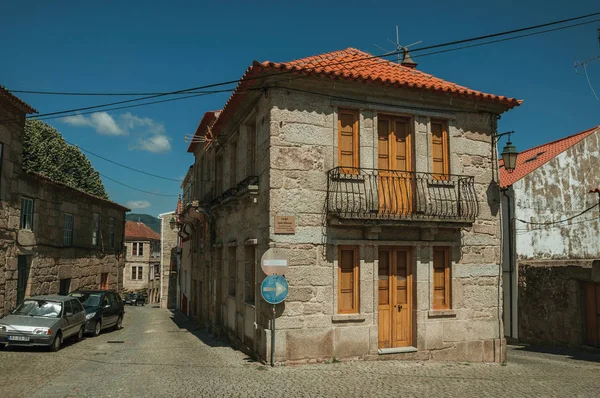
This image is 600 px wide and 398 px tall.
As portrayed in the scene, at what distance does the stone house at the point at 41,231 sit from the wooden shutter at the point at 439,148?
11.4m

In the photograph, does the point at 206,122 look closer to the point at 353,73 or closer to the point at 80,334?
the point at 80,334

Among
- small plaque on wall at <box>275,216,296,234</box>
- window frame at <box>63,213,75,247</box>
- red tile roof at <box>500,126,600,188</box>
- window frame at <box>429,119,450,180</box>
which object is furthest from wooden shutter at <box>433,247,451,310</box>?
window frame at <box>63,213,75,247</box>

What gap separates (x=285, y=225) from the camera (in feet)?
30.8

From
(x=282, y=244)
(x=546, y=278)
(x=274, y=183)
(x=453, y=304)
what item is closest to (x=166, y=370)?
(x=282, y=244)

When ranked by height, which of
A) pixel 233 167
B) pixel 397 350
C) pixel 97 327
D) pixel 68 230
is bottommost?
pixel 97 327

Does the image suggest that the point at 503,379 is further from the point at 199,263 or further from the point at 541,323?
the point at 199,263

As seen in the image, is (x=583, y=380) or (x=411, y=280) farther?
(x=411, y=280)

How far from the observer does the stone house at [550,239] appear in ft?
50.0

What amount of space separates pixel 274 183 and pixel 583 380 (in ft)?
22.7

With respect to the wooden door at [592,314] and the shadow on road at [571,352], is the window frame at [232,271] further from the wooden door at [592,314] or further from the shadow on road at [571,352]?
the wooden door at [592,314]

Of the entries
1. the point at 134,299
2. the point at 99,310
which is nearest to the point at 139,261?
the point at 134,299

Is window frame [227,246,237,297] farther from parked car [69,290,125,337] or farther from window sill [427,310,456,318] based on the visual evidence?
window sill [427,310,456,318]

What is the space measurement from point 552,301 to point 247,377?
11529 millimetres

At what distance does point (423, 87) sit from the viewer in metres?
10.2
